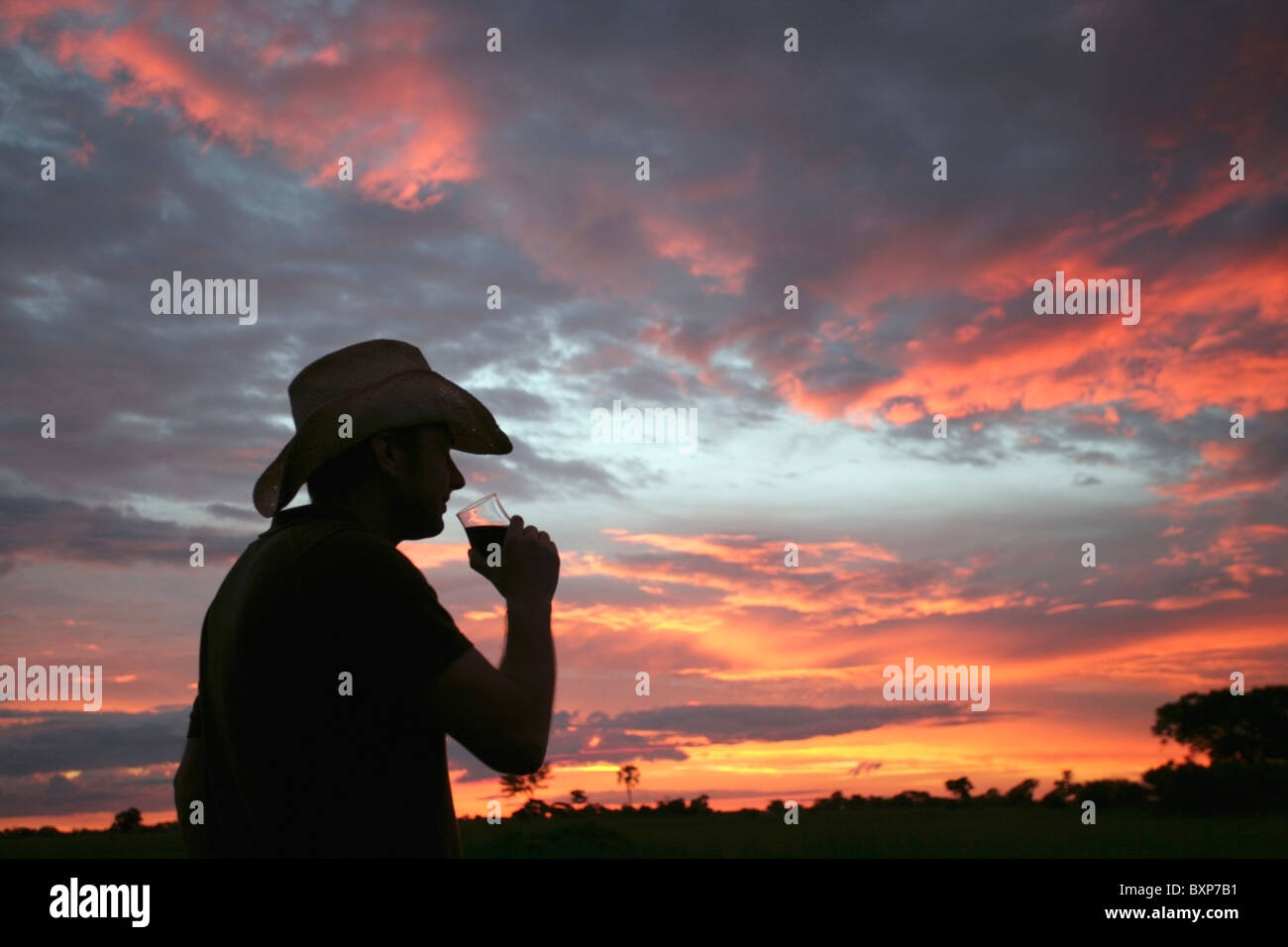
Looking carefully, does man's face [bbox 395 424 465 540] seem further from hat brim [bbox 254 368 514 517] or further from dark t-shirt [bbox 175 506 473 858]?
dark t-shirt [bbox 175 506 473 858]

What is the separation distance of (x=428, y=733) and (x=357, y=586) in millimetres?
476

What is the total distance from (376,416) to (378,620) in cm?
76

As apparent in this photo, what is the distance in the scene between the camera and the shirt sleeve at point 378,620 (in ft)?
9.04

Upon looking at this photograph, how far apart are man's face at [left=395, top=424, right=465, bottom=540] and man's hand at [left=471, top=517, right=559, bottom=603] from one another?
0.84 ft

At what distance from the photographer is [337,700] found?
2.80m

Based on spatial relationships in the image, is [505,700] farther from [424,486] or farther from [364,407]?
[364,407]

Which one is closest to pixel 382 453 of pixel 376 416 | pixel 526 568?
pixel 376 416

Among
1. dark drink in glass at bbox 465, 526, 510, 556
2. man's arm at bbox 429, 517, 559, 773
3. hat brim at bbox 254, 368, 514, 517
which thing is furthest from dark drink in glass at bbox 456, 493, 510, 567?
man's arm at bbox 429, 517, 559, 773

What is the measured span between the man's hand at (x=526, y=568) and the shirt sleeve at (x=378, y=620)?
1.24ft

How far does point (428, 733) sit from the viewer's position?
2.82 meters

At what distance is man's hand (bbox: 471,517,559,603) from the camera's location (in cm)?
319
